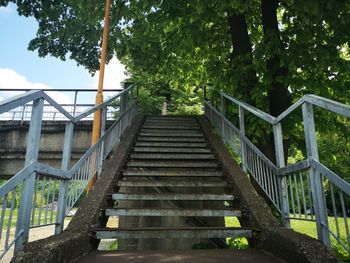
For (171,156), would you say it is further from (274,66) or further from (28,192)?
(28,192)

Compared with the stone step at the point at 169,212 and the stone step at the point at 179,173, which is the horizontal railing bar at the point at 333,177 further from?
the stone step at the point at 179,173

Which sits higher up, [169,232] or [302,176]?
[302,176]

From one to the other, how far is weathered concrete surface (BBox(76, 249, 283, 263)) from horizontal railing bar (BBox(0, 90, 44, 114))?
5.51ft

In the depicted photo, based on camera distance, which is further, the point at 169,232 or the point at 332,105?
the point at 169,232

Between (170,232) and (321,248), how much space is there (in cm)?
170

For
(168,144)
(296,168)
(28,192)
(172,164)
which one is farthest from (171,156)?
(28,192)

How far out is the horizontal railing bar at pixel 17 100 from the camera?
2.25 metres

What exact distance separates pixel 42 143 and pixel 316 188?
947 cm

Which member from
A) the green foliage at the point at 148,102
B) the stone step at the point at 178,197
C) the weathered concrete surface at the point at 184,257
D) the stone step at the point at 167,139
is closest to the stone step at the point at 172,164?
the stone step at the point at 178,197

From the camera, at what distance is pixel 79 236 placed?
328 centimetres

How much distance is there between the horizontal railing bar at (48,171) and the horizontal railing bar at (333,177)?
106 inches

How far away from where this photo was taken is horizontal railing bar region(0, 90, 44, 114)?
88.6 inches

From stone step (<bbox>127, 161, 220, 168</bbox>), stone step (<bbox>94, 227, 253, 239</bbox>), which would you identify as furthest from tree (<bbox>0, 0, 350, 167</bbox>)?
stone step (<bbox>94, 227, 253, 239</bbox>)

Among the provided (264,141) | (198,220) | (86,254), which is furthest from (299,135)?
(86,254)
